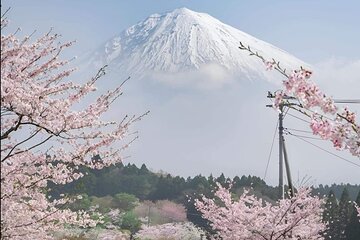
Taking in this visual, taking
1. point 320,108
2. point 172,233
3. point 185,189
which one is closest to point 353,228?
point 172,233

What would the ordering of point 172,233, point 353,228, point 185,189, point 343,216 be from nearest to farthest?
point 353,228
point 343,216
point 172,233
point 185,189

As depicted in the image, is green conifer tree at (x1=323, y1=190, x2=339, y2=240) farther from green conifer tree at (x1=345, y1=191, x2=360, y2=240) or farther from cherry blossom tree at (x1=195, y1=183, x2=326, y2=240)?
cherry blossom tree at (x1=195, y1=183, x2=326, y2=240)

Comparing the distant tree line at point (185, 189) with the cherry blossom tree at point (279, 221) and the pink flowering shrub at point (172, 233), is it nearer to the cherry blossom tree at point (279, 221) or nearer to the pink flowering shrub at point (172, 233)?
the pink flowering shrub at point (172, 233)

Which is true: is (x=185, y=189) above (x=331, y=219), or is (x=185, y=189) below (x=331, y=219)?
above

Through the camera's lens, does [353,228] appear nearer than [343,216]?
Yes

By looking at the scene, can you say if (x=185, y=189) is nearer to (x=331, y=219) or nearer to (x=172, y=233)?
(x=172, y=233)

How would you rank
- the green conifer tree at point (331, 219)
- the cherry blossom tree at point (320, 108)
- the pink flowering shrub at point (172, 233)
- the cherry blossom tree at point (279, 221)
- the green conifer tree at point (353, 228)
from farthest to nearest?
the pink flowering shrub at point (172, 233)
the green conifer tree at point (331, 219)
the green conifer tree at point (353, 228)
the cherry blossom tree at point (279, 221)
the cherry blossom tree at point (320, 108)

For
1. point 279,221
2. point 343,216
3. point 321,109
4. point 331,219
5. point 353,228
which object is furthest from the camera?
point 331,219

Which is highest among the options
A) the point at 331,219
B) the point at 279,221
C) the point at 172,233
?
the point at 172,233

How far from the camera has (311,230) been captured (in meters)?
14.1

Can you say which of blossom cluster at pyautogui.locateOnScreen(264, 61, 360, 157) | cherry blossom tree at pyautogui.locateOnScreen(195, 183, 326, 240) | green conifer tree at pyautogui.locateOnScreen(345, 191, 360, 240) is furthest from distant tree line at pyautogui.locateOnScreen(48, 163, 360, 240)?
blossom cluster at pyautogui.locateOnScreen(264, 61, 360, 157)

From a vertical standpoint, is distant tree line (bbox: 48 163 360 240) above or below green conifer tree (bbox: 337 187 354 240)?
above

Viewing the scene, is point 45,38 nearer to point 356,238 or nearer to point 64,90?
point 64,90

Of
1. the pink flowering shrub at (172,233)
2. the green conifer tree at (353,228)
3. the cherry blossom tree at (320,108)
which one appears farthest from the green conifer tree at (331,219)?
the cherry blossom tree at (320,108)
